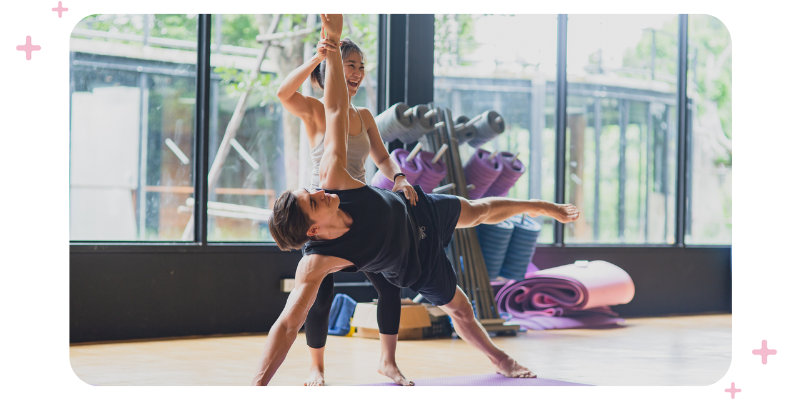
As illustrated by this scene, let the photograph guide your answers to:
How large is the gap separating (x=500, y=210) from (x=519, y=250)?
197 cm

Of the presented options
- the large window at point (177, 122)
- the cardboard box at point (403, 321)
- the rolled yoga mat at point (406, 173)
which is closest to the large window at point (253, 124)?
the large window at point (177, 122)

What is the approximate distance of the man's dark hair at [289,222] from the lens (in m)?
2.24

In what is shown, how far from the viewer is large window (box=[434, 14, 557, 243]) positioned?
18.2ft

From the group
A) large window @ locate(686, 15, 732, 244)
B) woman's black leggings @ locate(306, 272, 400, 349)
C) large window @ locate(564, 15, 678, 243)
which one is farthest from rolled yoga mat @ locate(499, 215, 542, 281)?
large window @ locate(686, 15, 732, 244)

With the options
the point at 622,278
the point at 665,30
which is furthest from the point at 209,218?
the point at 665,30

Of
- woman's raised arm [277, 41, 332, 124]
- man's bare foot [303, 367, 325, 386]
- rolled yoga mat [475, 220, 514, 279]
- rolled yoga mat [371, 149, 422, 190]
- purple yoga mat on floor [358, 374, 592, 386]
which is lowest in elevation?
purple yoga mat on floor [358, 374, 592, 386]

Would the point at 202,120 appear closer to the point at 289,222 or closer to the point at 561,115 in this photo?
the point at 289,222

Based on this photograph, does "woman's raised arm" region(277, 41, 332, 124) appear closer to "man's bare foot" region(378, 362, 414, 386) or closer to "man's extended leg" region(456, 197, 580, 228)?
"man's extended leg" region(456, 197, 580, 228)

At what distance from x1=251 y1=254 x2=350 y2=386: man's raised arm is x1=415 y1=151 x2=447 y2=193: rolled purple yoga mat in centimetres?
212

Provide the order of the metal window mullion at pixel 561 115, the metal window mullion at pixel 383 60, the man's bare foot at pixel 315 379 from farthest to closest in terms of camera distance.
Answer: the metal window mullion at pixel 561 115, the metal window mullion at pixel 383 60, the man's bare foot at pixel 315 379

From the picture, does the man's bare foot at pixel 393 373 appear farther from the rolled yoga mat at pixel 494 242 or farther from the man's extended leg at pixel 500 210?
the rolled yoga mat at pixel 494 242

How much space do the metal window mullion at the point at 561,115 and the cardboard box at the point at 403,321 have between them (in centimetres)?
177

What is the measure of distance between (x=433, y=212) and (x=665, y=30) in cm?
427

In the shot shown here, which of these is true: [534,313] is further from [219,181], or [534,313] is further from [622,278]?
[219,181]
